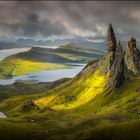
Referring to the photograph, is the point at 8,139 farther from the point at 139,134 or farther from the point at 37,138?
the point at 139,134

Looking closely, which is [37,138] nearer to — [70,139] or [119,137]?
[70,139]

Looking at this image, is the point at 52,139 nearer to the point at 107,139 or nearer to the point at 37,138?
the point at 37,138

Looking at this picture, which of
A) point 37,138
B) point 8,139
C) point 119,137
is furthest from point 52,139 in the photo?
point 119,137

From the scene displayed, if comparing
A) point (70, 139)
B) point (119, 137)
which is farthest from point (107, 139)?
point (70, 139)

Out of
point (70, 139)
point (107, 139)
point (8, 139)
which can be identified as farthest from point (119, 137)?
point (8, 139)

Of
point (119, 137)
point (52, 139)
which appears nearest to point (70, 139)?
point (52, 139)

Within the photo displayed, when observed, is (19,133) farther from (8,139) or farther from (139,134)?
(139,134)
